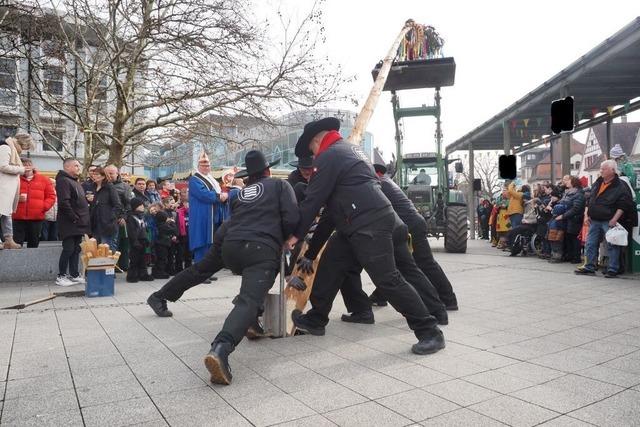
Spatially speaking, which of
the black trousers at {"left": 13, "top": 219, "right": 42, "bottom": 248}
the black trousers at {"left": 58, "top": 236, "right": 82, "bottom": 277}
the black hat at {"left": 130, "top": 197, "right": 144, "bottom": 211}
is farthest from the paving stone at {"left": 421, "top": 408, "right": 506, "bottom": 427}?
the black trousers at {"left": 13, "top": 219, "right": 42, "bottom": 248}

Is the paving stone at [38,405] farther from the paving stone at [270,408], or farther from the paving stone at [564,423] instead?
the paving stone at [564,423]

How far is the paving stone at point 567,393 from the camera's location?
281 centimetres

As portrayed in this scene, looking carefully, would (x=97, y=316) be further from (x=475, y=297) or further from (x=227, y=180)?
(x=475, y=297)

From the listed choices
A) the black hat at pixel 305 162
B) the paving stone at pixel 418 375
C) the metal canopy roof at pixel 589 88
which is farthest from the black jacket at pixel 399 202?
the metal canopy roof at pixel 589 88

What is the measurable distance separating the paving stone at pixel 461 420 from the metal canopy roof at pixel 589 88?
11.4m

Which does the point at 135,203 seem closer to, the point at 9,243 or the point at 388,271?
the point at 9,243

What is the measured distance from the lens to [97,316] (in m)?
5.27

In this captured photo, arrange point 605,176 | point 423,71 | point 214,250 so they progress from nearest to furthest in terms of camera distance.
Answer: point 214,250
point 605,176
point 423,71

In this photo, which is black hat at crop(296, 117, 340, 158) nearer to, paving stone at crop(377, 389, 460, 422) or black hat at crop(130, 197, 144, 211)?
paving stone at crop(377, 389, 460, 422)

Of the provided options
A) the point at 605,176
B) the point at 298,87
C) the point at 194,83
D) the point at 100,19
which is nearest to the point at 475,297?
the point at 605,176

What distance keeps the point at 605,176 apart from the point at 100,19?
39.7 ft

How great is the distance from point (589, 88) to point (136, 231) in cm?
1443

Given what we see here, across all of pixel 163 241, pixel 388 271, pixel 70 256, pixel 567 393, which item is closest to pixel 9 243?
pixel 70 256

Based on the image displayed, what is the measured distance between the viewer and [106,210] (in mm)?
7789
